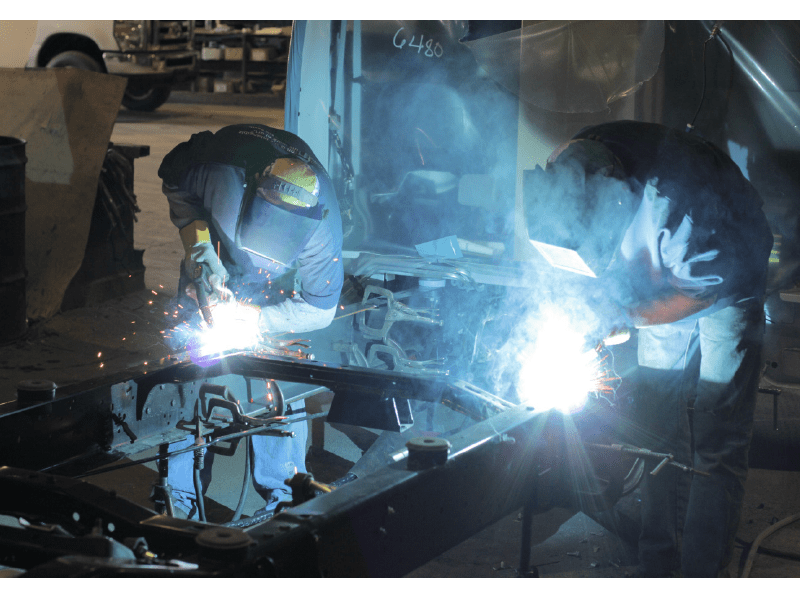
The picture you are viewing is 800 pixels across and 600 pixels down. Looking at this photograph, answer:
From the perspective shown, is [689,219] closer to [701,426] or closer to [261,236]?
[701,426]

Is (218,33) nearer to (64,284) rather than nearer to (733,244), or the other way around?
(64,284)

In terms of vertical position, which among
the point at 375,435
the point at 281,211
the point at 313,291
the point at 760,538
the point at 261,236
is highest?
the point at 281,211

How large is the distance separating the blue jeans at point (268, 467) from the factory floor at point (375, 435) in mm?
379

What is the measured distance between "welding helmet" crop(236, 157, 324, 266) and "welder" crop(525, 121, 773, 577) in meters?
0.92

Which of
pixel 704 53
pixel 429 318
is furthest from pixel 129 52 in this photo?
pixel 704 53

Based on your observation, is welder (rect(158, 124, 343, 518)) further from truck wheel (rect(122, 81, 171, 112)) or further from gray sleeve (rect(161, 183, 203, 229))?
truck wheel (rect(122, 81, 171, 112))

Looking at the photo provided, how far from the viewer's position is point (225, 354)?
8.89ft

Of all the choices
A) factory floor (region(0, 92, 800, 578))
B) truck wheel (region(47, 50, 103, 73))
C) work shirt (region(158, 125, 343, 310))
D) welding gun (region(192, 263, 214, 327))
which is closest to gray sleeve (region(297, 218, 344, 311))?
work shirt (region(158, 125, 343, 310))

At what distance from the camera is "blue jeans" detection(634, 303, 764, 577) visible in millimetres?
2699

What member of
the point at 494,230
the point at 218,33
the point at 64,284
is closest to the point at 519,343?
the point at 494,230

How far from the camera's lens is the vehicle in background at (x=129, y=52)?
12461 mm

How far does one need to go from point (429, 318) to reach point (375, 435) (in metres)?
0.68

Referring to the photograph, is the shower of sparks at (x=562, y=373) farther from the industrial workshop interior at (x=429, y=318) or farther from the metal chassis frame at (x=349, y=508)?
the metal chassis frame at (x=349, y=508)

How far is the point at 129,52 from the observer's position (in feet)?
42.3
